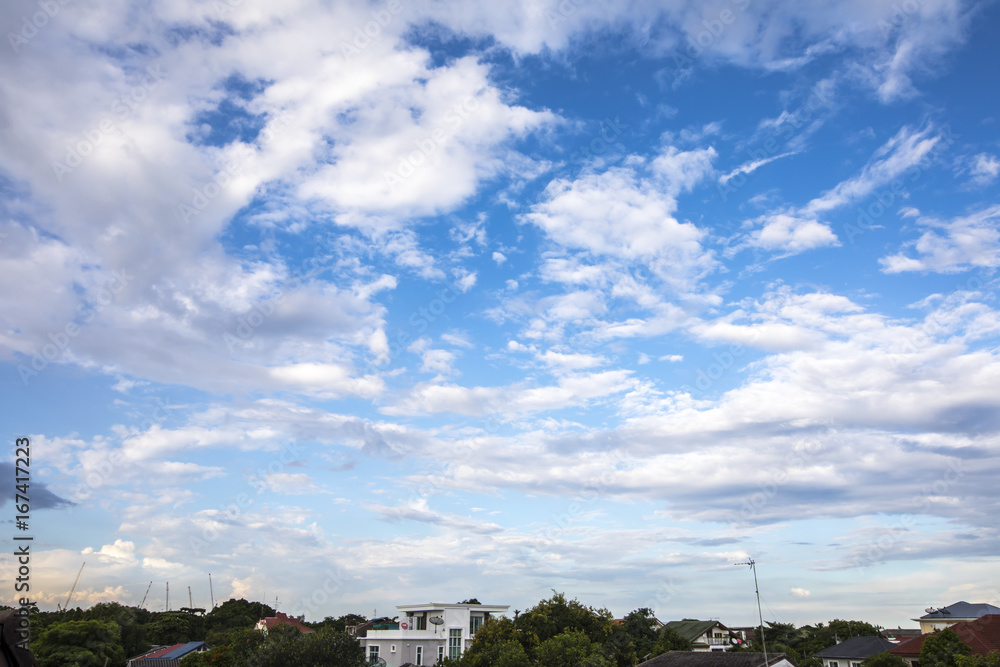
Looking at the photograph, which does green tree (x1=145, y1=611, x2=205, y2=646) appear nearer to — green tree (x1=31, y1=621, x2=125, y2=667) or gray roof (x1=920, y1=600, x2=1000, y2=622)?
green tree (x1=31, y1=621, x2=125, y2=667)

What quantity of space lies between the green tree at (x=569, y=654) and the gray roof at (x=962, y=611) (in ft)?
194

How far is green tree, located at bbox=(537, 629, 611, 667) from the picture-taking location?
50000mm

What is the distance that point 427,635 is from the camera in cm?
6731

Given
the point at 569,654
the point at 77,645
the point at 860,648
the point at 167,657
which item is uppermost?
the point at 77,645

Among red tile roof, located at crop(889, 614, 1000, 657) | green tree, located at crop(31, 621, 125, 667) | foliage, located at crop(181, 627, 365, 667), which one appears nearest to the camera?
foliage, located at crop(181, 627, 365, 667)

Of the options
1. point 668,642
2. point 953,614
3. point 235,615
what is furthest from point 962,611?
point 235,615

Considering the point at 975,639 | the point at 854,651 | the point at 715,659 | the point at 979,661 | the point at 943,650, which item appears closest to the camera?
the point at 979,661

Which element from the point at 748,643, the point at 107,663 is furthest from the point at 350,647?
the point at 748,643

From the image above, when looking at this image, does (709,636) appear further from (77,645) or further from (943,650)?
(77,645)

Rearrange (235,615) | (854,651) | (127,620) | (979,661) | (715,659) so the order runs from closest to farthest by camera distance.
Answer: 1. (979,661)
2. (715,659)
3. (854,651)
4. (127,620)
5. (235,615)

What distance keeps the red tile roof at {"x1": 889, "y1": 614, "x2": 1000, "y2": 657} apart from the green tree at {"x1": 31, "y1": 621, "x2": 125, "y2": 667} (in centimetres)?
7826

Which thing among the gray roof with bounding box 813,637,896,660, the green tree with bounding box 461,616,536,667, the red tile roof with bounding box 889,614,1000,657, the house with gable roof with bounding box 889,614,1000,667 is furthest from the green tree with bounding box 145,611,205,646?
the red tile roof with bounding box 889,614,1000,657

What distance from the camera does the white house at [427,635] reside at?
66.9 metres

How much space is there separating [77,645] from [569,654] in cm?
5265
